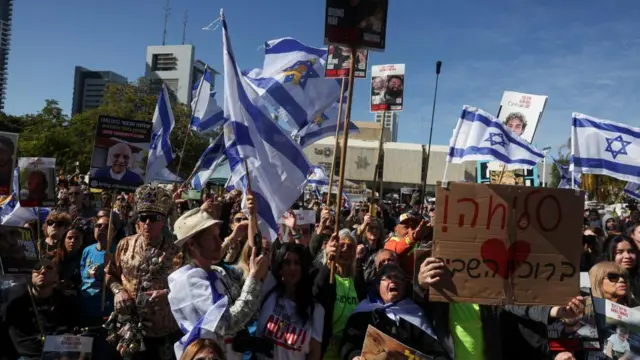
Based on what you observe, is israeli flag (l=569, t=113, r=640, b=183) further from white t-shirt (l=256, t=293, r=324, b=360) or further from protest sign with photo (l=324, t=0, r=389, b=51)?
white t-shirt (l=256, t=293, r=324, b=360)

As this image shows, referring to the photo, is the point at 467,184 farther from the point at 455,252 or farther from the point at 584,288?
the point at 584,288

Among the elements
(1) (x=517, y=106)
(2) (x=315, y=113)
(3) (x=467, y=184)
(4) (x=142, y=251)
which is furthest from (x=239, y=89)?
(1) (x=517, y=106)

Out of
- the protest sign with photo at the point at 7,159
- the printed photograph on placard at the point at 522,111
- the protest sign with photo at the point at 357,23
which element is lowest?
the protest sign with photo at the point at 7,159

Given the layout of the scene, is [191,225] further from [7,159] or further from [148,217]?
[7,159]

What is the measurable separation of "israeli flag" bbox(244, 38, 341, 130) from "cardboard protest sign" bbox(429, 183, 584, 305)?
6865 millimetres

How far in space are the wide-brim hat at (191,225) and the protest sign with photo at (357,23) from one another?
2.04 m

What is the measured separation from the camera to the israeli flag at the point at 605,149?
288 inches

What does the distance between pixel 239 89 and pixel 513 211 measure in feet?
10.0

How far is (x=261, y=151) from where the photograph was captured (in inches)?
207

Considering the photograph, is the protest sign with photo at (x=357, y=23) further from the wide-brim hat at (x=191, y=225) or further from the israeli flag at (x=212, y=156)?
the israeli flag at (x=212, y=156)

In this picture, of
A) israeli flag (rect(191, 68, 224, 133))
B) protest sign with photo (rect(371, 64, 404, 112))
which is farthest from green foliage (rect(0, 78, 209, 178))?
protest sign with photo (rect(371, 64, 404, 112))

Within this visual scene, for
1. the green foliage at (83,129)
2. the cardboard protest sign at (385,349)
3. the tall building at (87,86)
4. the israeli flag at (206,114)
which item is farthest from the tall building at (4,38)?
the cardboard protest sign at (385,349)

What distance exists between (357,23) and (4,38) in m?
153

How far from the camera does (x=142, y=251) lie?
14.6 feet
